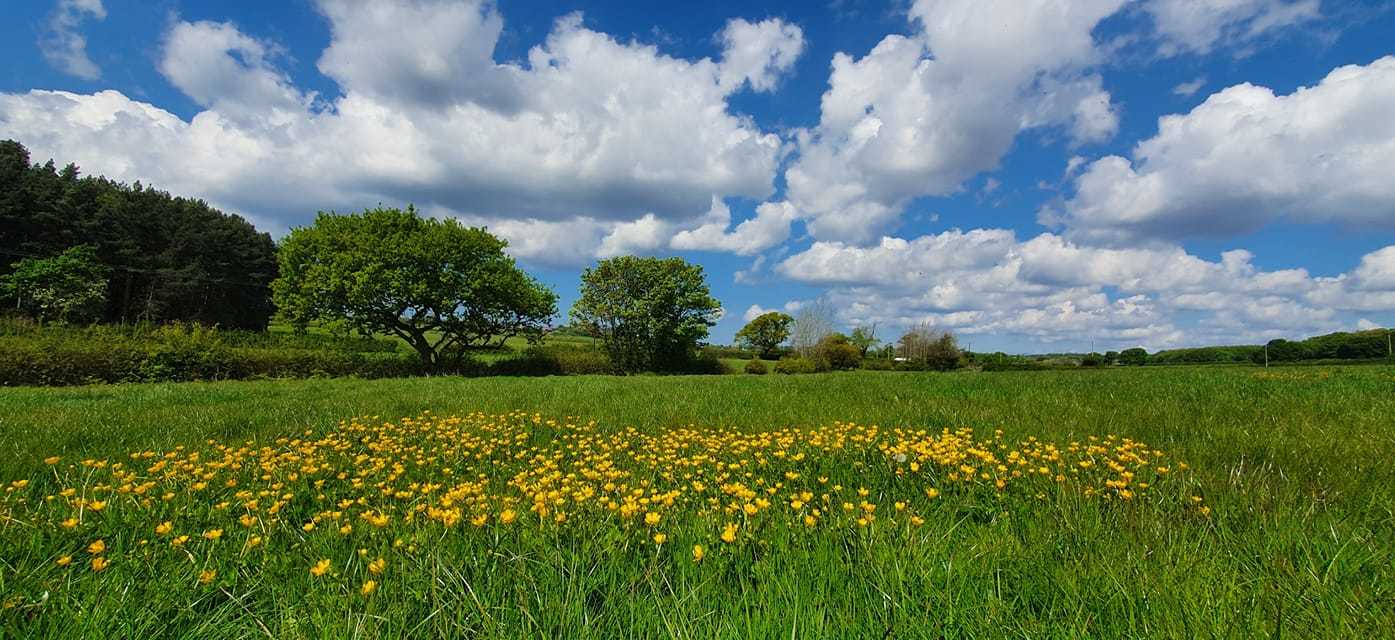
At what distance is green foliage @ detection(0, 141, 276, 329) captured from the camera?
37500 millimetres

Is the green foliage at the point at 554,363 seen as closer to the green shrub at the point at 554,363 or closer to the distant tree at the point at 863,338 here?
the green shrub at the point at 554,363

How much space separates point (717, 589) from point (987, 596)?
37.5 inches

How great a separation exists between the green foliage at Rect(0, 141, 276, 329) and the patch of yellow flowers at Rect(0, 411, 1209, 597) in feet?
155

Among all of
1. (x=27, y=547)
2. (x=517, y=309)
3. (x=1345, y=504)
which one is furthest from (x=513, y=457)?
(x=517, y=309)

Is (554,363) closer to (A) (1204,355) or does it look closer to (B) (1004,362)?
(B) (1004,362)

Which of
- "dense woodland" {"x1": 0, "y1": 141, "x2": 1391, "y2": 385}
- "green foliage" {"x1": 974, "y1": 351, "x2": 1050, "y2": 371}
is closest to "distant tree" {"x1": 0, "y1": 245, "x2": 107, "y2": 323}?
"dense woodland" {"x1": 0, "y1": 141, "x2": 1391, "y2": 385}

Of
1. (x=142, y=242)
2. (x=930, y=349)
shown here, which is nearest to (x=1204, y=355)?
(x=930, y=349)

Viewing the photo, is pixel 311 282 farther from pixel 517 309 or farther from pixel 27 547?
pixel 27 547

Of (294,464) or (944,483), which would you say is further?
(294,464)

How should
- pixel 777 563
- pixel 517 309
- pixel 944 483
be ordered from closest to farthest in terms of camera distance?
pixel 777 563, pixel 944 483, pixel 517 309

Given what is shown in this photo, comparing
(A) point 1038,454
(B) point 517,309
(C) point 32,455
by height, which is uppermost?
(B) point 517,309

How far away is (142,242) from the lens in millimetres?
45125

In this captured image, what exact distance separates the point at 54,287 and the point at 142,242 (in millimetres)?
14740

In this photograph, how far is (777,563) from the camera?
2.16 metres
